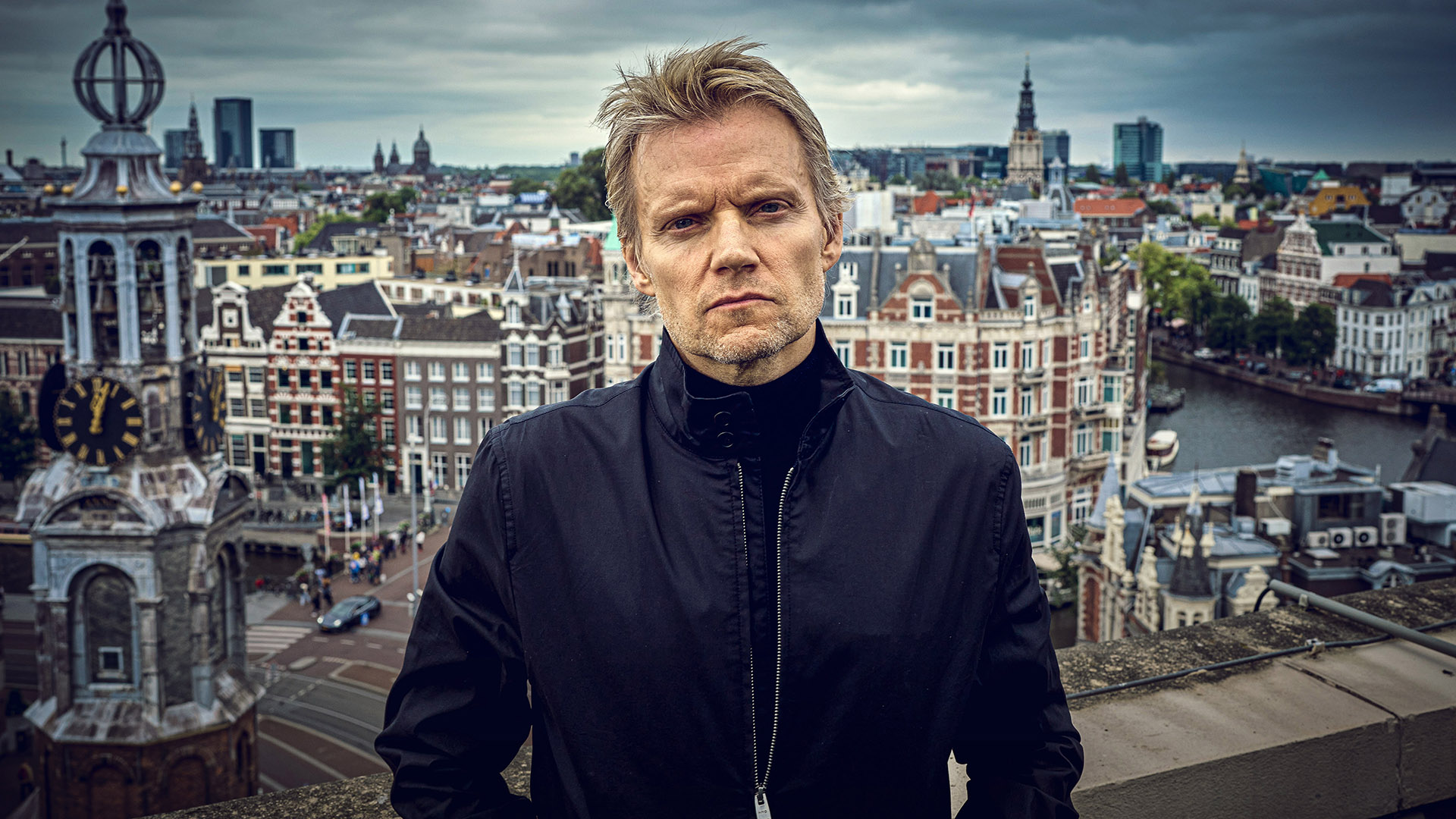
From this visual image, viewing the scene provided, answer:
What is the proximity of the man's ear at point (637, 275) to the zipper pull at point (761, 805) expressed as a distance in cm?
118

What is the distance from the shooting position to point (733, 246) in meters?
2.88

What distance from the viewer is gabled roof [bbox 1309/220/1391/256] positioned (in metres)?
83.9

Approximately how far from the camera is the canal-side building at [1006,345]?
1556 inches

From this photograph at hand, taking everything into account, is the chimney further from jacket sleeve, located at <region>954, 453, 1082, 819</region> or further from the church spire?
the church spire

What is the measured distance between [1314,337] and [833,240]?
8055 centimetres

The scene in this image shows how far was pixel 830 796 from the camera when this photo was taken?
281 cm

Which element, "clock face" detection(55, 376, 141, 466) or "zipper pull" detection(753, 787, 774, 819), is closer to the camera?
"zipper pull" detection(753, 787, 774, 819)

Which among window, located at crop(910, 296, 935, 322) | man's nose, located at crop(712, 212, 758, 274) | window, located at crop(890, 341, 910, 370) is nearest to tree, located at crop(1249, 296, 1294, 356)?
window, located at crop(910, 296, 935, 322)

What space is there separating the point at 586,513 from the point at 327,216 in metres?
129

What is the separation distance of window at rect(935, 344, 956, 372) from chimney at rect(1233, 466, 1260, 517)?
12981mm

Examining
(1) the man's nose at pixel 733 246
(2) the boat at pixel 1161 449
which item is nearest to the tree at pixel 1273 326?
(2) the boat at pixel 1161 449

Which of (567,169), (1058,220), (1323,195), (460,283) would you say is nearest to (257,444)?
(460,283)

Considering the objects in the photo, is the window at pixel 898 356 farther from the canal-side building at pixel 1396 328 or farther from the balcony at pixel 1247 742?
the canal-side building at pixel 1396 328

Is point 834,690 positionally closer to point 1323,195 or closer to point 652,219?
point 652,219
